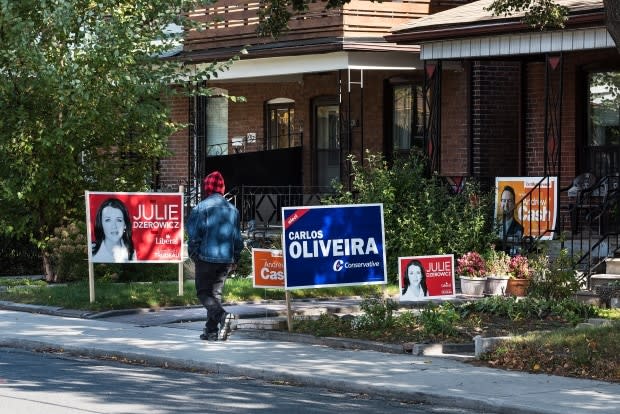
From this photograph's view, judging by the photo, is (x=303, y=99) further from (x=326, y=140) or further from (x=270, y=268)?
(x=270, y=268)

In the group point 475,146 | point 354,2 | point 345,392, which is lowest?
point 345,392

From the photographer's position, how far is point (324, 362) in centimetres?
1284

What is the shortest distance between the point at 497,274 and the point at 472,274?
1.24ft

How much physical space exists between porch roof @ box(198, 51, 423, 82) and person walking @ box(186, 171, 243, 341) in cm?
953

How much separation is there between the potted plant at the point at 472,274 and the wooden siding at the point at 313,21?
20.2ft

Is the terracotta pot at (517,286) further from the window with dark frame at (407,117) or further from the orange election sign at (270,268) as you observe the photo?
the window with dark frame at (407,117)

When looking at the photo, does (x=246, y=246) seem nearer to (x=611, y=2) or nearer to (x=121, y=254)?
(x=121, y=254)

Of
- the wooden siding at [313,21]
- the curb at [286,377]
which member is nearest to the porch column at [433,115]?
the wooden siding at [313,21]

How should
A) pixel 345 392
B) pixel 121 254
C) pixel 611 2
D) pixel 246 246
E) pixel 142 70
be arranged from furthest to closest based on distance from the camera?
pixel 246 246, pixel 142 70, pixel 121 254, pixel 611 2, pixel 345 392

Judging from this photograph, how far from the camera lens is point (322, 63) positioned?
24.2 meters

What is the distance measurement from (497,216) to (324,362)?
29.8ft

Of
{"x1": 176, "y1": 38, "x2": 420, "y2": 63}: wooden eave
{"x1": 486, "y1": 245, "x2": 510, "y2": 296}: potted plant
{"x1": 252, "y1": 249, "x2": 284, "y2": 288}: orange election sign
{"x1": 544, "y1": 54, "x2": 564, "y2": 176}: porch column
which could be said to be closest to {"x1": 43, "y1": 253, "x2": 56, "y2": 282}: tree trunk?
{"x1": 176, "y1": 38, "x2": 420, "y2": 63}: wooden eave

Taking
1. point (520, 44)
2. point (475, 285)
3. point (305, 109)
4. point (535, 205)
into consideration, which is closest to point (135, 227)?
point (475, 285)

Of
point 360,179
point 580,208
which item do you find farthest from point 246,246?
point 580,208
